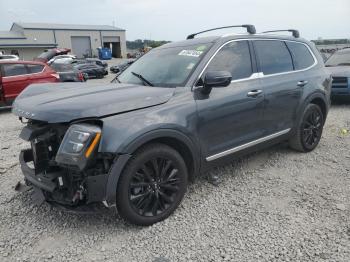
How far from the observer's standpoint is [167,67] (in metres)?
3.86

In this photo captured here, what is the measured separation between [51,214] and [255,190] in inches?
90.0

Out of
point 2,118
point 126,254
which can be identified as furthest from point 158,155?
point 2,118

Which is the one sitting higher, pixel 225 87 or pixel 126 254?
pixel 225 87

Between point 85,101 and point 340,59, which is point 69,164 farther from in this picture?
point 340,59

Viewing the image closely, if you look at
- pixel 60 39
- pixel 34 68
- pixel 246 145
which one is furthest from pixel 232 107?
pixel 60 39

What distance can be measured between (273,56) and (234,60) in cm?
79

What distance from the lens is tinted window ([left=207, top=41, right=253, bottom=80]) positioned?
376 cm

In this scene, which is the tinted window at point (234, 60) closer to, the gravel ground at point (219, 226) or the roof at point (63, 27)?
the gravel ground at point (219, 226)

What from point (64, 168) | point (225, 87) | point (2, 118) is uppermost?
point (225, 87)

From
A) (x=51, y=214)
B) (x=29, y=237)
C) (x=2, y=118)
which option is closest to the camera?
(x=29, y=237)

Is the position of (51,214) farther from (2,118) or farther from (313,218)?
(2,118)

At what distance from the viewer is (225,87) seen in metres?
3.70

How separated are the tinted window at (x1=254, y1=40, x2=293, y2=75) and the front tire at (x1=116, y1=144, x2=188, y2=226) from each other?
1.83 metres

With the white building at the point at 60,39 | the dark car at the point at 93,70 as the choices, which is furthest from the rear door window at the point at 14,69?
the white building at the point at 60,39
